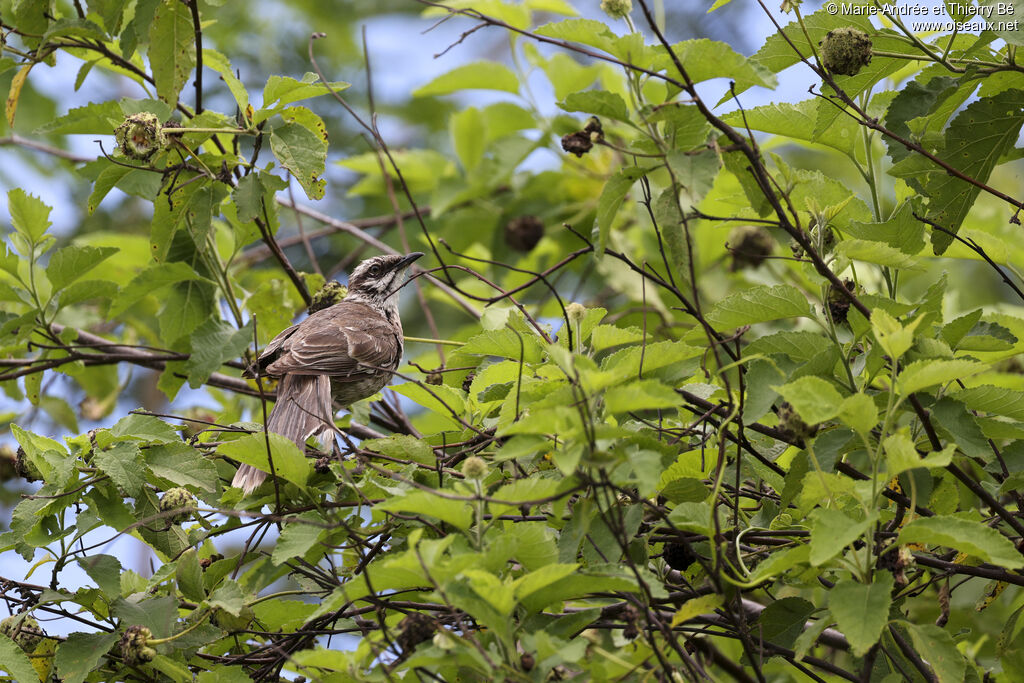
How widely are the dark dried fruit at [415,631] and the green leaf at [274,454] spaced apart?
0.84 m

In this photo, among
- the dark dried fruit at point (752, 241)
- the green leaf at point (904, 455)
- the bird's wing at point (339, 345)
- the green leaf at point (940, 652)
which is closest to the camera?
the green leaf at point (904, 455)

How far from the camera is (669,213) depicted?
2.91 metres

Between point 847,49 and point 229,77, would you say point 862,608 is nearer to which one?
point 847,49

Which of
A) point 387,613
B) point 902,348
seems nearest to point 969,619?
point 902,348

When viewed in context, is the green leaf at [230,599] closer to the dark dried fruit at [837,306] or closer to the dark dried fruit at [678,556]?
the dark dried fruit at [678,556]

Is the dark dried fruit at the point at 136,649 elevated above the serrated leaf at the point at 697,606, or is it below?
above

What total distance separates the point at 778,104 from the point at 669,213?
91cm

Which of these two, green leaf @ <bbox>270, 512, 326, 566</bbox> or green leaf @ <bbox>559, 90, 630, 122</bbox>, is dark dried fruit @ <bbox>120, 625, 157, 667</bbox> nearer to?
green leaf @ <bbox>270, 512, 326, 566</bbox>

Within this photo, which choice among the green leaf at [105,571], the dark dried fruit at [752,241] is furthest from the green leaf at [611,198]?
the dark dried fruit at [752,241]

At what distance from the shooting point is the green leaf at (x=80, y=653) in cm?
294

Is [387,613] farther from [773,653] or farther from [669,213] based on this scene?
[669,213]

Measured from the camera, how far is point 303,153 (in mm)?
4074

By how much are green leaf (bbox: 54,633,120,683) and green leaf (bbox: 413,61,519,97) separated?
3820 millimetres

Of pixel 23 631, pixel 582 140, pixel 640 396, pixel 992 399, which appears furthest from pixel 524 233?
pixel 640 396
